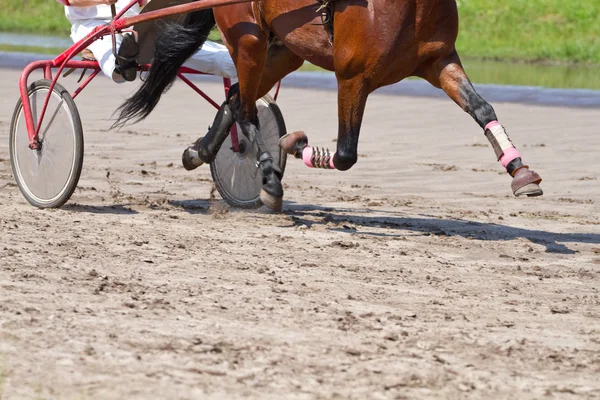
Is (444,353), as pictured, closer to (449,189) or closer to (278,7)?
(278,7)

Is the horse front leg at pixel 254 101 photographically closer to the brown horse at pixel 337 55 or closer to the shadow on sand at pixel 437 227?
the brown horse at pixel 337 55

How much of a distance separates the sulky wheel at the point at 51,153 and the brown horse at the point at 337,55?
0.57 metres

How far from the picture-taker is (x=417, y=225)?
632 cm

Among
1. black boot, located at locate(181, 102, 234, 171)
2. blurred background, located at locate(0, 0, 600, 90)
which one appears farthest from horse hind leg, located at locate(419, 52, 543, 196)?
blurred background, located at locate(0, 0, 600, 90)

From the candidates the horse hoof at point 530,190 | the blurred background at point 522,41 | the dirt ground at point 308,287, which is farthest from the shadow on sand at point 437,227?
the blurred background at point 522,41

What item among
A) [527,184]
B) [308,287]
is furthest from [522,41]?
[308,287]

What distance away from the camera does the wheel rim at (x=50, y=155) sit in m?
6.30

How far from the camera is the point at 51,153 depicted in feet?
21.0

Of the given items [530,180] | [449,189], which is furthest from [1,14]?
[530,180]

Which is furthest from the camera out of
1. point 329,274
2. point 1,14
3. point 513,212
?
point 1,14

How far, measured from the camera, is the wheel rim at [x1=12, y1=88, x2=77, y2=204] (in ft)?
20.7

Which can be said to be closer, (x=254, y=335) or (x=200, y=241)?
(x=254, y=335)

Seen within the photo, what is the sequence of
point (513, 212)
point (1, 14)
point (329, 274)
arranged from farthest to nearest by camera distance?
point (1, 14), point (513, 212), point (329, 274)

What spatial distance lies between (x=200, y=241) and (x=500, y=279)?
1.43 m
